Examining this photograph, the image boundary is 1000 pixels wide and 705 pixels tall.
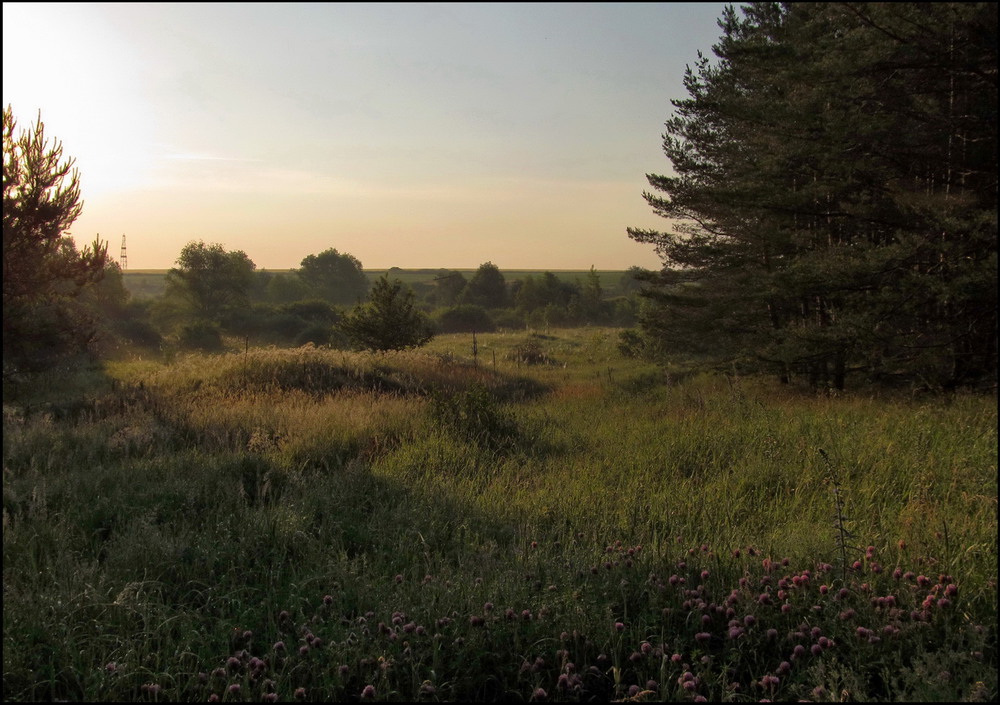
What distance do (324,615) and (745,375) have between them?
1415 centimetres

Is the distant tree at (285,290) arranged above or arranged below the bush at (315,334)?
above

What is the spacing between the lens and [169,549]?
3.58 m

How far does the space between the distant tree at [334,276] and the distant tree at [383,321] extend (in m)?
47.6

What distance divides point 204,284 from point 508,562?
Answer: 55.6 metres

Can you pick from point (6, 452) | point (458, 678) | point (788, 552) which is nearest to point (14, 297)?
point (6, 452)

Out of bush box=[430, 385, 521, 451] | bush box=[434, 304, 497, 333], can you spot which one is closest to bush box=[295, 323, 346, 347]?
bush box=[434, 304, 497, 333]

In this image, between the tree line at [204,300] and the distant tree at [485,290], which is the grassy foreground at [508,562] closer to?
the tree line at [204,300]

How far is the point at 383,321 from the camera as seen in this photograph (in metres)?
24.2

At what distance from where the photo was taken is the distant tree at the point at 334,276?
71.2m

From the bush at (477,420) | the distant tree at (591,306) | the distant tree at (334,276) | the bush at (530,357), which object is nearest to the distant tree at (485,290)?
the distant tree at (591,306)

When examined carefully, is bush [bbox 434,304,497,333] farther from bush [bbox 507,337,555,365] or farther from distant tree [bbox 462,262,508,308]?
bush [bbox 507,337,555,365]

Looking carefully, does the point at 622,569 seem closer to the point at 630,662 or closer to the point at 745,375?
the point at 630,662

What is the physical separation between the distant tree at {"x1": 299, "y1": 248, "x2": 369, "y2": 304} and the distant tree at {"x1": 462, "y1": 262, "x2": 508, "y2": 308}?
44.6 feet

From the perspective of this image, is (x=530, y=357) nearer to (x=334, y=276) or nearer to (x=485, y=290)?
(x=485, y=290)
